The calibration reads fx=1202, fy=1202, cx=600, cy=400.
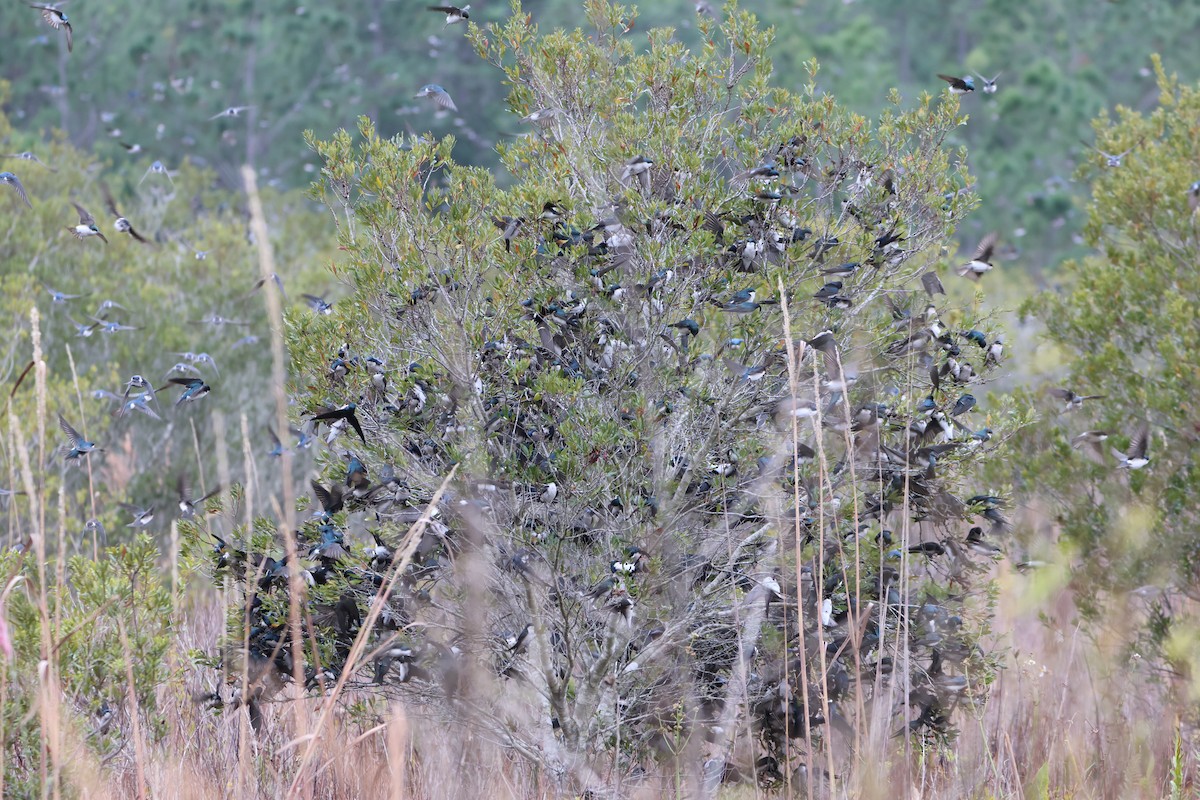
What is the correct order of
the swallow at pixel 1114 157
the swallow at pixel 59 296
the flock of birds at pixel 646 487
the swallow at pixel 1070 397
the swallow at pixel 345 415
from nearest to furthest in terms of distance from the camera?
the swallow at pixel 345 415 → the flock of birds at pixel 646 487 → the swallow at pixel 1070 397 → the swallow at pixel 1114 157 → the swallow at pixel 59 296

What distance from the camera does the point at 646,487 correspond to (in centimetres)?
427

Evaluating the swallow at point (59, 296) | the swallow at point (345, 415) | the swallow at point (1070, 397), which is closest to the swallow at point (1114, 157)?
the swallow at point (1070, 397)

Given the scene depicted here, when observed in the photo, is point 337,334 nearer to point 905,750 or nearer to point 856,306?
point 856,306

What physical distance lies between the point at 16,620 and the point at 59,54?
24252mm

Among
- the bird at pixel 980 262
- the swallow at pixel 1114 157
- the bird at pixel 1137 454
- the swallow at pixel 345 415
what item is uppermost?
the swallow at pixel 1114 157

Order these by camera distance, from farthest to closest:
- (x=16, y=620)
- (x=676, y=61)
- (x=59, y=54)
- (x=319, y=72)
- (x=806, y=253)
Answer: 1. (x=319, y=72)
2. (x=59, y=54)
3. (x=676, y=61)
4. (x=806, y=253)
5. (x=16, y=620)

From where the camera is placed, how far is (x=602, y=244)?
166 inches

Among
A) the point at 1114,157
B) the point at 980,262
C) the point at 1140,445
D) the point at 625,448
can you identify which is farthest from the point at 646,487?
the point at 1114,157

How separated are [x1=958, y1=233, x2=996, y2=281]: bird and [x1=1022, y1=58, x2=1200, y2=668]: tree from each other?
39.4 inches

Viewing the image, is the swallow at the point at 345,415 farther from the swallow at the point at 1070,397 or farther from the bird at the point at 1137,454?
the bird at the point at 1137,454

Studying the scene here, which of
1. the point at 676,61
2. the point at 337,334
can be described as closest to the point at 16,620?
the point at 337,334

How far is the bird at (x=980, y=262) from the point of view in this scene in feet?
15.7

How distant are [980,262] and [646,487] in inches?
67.9

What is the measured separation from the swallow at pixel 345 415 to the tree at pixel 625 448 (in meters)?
0.02
